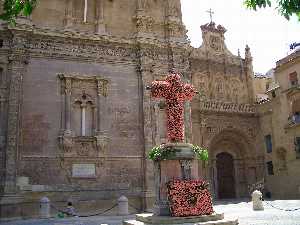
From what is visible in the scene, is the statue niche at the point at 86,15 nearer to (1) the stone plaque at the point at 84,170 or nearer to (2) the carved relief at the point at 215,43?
(1) the stone plaque at the point at 84,170

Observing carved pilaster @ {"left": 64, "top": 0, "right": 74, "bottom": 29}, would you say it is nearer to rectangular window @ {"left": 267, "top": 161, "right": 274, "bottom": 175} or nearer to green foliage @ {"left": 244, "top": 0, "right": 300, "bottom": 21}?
green foliage @ {"left": 244, "top": 0, "right": 300, "bottom": 21}

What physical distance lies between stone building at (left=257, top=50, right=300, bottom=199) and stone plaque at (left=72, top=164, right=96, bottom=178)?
12784 mm

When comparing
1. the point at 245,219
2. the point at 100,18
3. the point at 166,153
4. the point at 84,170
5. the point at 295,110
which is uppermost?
the point at 100,18

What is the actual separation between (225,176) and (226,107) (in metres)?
4.53

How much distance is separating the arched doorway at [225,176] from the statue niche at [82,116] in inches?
390

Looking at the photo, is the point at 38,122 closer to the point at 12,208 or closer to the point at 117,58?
the point at 12,208

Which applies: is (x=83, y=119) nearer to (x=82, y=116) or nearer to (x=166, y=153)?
(x=82, y=116)

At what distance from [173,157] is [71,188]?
8.43 m

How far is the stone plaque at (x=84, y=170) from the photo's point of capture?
16766 millimetres

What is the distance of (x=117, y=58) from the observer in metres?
18.9

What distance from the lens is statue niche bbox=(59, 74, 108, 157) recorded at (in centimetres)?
1700

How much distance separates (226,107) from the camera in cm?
2462

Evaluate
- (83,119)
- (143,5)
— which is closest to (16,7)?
(83,119)

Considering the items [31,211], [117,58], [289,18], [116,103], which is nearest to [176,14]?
[117,58]
